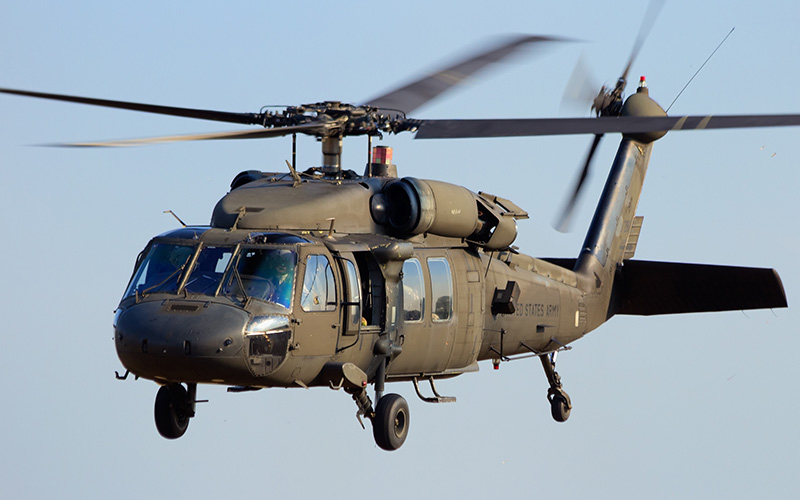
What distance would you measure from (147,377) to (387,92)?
17.2ft

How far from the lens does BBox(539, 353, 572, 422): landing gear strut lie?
59.8 feet

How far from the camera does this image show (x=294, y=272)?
41.8 feet

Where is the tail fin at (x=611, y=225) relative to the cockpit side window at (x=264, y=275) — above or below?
below

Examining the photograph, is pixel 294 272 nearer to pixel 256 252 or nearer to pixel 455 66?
pixel 256 252

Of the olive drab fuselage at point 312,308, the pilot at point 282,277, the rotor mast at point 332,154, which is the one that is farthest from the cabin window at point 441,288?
the pilot at point 282,277

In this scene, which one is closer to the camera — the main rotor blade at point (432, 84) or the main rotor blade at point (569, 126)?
the main rotor blade at point (569, 126)

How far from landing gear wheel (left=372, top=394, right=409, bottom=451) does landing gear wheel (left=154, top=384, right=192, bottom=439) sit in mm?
2194

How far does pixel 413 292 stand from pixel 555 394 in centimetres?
497

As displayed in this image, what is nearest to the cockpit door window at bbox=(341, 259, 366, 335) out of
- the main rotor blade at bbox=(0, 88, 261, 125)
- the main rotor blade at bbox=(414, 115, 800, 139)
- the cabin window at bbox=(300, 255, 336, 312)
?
the cabin window at bbox=(300, 255, 336, 312)

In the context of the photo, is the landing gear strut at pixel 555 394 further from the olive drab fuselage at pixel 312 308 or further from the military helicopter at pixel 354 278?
the olive drab fuselage at pixel 312 308

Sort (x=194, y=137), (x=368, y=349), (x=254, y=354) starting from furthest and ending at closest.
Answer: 1. (x=368, y=349)
2. (x=254, y=354)
3. (x=194, y=137)

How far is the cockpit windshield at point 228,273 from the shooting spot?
12.6m

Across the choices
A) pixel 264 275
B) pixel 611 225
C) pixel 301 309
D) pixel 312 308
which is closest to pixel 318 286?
pixel 312 308

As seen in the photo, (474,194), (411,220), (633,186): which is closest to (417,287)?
(411,220)
